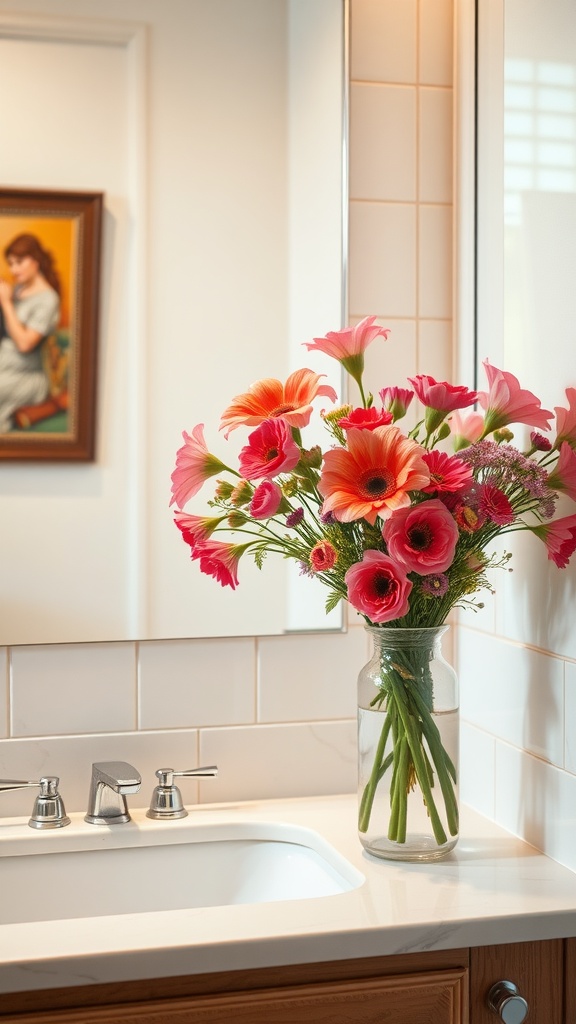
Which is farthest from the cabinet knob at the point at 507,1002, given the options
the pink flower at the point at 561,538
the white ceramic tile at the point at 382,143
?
the white ceramic tile at the point at 382,143

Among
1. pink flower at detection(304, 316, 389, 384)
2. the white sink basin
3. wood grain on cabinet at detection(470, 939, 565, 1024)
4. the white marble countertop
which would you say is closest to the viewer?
the white marble countertop

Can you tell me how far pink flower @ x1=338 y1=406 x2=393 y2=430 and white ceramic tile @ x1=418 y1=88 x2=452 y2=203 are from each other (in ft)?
1.70

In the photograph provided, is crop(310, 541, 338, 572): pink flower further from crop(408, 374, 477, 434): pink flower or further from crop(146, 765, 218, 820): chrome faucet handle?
crop(146, 765, 218, 820): chrome faucet handle

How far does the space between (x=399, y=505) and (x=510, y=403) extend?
0.19 m

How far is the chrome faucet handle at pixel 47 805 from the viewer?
1.22 meters

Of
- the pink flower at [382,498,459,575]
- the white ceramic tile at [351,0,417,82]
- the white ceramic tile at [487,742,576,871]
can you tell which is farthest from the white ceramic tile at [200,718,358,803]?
the white ceramic tile at [351,0,417,82]

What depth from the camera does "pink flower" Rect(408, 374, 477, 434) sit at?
1060 mm

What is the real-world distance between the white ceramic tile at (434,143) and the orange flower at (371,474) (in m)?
0.56

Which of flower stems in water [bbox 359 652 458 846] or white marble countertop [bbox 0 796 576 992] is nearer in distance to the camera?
white marble countertop [bbox 0 796 576 992]

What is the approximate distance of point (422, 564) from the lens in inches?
39.0

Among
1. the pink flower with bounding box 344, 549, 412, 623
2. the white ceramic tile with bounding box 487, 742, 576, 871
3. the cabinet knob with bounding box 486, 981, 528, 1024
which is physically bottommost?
the cabinet knob with bounding box 486, 981, 528, 1024

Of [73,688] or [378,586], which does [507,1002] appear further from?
[73,688]

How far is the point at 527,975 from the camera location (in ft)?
3.28

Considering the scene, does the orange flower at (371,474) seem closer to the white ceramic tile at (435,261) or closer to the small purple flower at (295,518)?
the small purple flower at (295,518)
